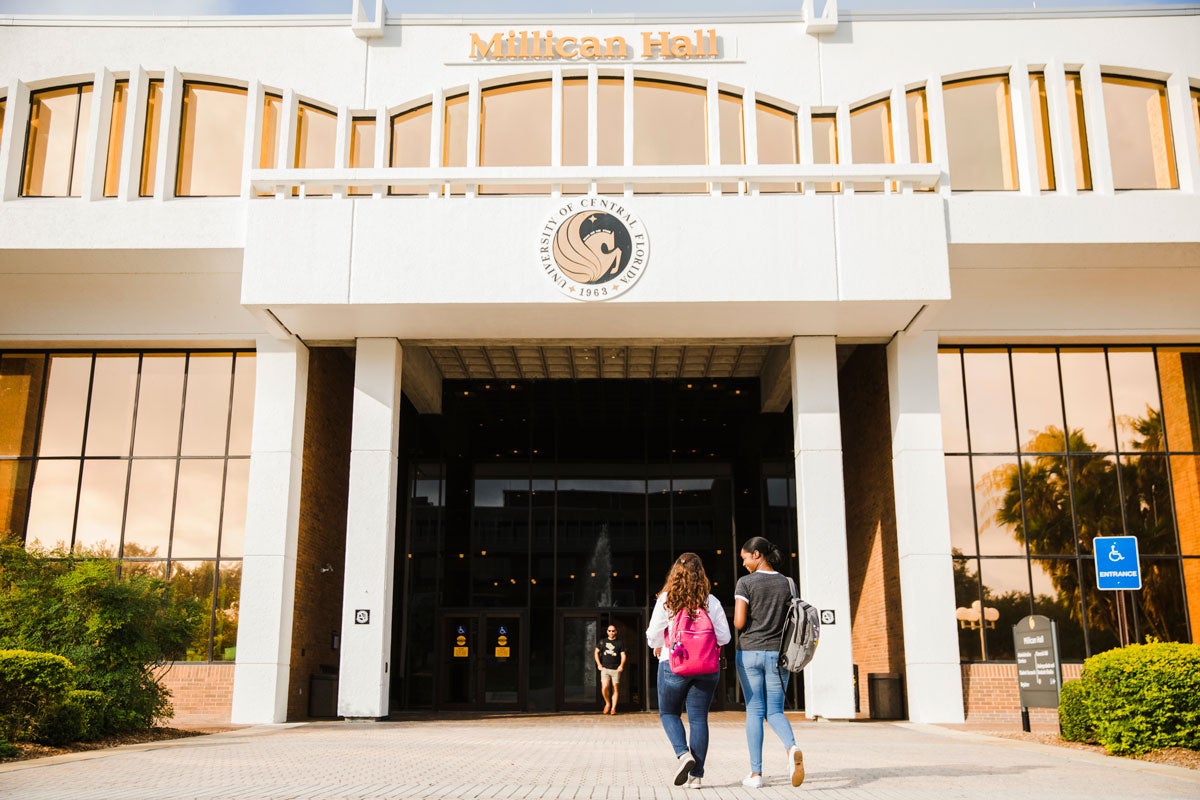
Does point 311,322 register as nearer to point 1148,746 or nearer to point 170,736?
point 170,736

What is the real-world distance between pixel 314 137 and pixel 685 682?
15933 millimetres

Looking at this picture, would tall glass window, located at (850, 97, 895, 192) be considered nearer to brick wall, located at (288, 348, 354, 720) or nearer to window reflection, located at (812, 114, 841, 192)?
window reflection, located at (812, 114, 841, 192)

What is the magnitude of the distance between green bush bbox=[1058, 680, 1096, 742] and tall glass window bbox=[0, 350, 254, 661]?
46.5 feet

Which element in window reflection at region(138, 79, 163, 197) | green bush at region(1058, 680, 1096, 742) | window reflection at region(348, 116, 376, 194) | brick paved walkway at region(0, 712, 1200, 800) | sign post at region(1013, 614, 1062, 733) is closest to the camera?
brick paved walkway at region(0, 712, 1200, 800)

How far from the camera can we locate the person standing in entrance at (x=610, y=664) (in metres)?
22.1

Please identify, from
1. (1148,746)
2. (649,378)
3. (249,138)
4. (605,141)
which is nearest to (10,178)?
(249,138)

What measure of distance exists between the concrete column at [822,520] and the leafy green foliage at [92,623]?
10479mm

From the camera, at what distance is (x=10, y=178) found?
20.0 meters

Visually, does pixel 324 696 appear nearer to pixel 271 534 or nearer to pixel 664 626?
pixel 271 534

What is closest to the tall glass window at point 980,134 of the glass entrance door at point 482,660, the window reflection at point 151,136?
the glass entrance door at point 482,660

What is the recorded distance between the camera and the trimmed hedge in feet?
34.3

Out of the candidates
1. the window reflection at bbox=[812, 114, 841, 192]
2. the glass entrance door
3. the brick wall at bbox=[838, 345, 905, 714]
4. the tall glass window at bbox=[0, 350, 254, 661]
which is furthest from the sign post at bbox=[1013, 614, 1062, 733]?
the tall glass window at bbox=[0, 350, 254, 661]

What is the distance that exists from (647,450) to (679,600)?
17.9 metres

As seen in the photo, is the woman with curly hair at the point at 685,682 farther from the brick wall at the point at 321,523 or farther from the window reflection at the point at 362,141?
the window reflection at the point at 362,141
